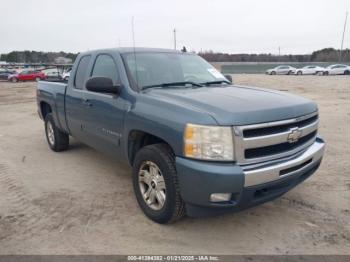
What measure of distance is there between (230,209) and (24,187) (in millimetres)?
3099

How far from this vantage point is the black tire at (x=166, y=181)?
127 inches

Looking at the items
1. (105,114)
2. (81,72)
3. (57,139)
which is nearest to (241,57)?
(57,139)

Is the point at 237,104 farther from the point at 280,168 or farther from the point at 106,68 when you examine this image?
the point at 106,68

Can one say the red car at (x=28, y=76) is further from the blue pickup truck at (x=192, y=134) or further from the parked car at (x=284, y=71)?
the blue pickup truck at (x=192, y=134)

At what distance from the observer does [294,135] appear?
334cm

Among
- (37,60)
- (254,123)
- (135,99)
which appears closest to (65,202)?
(135,99)

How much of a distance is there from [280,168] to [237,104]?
71cm

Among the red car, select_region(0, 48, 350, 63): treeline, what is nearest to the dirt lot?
the red car

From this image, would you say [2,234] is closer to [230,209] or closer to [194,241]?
[194,241]

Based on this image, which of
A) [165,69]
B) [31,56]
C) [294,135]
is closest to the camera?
[294,135]

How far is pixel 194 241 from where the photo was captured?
3338mm

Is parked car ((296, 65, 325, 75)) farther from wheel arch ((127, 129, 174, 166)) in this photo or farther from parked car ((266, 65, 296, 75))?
wheel arch ((127, 129, 174, 166))

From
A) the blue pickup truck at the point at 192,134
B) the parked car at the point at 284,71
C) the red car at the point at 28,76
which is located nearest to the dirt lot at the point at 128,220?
the blue pickup truck at the point at 192,134

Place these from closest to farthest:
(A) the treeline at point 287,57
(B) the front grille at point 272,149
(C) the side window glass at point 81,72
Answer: (B) the front grille at point 272,149 → (C) the side window glass at point 81,72 → (A) the treeline at point 287,57
